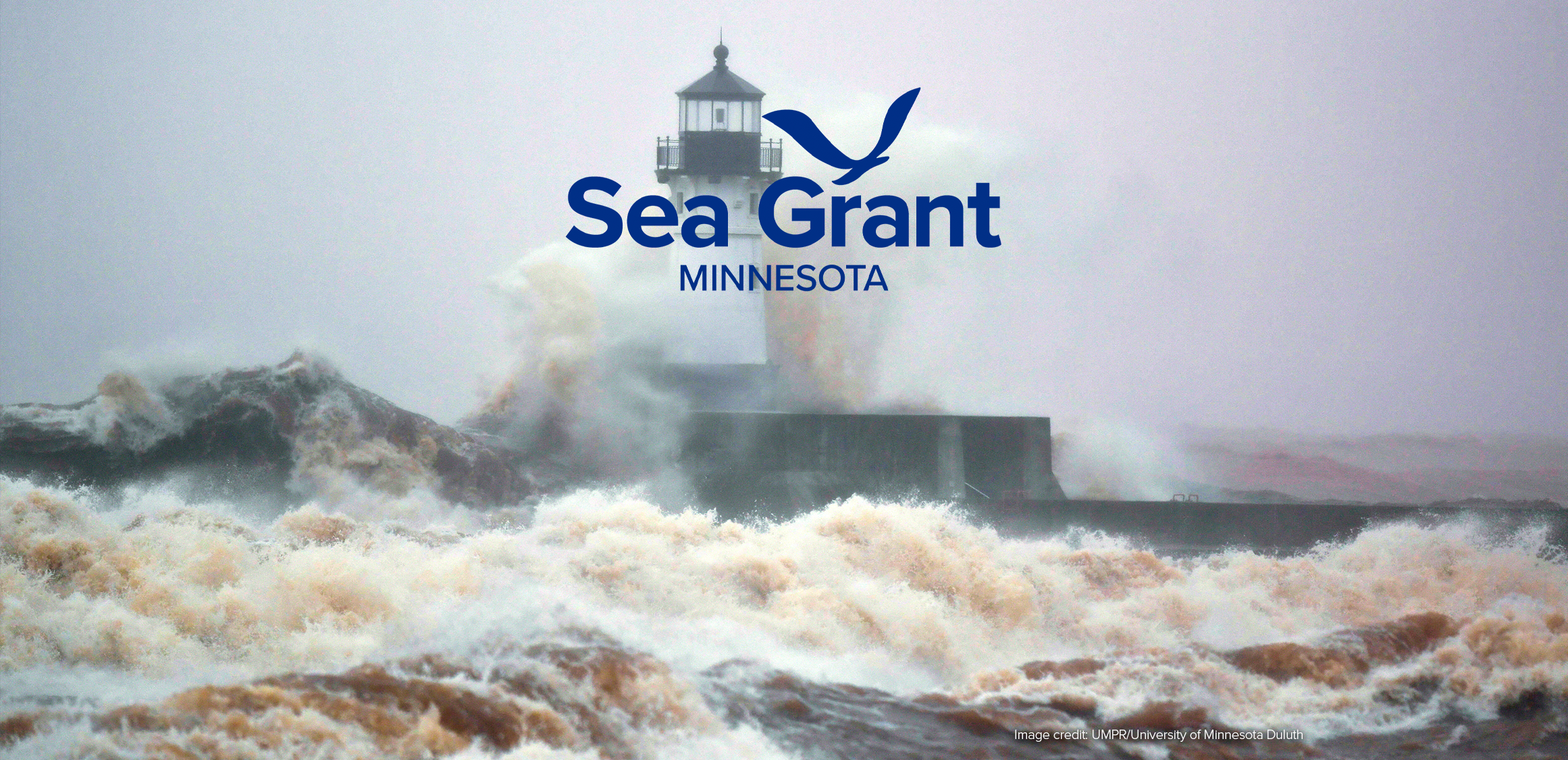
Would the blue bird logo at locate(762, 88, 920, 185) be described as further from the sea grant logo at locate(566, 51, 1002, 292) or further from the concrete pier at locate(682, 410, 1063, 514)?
the concrete pier at locate(682, 410, 1063, 514)

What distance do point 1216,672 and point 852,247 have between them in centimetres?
1496

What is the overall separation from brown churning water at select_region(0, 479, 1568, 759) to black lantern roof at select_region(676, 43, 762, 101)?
9.98 meters

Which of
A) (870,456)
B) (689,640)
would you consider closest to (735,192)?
(870,456)

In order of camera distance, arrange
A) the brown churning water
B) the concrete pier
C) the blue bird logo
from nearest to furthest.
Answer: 1. the brown churning water
2. the concrete pier
3. the blue bird logo

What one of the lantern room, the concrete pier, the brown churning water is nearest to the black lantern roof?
the lantern room

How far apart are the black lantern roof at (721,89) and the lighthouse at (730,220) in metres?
0.01

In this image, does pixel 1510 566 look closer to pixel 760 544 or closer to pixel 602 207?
pixel 760 544

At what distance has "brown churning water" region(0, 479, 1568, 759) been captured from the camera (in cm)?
604

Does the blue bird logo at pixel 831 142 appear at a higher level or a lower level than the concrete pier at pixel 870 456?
higher

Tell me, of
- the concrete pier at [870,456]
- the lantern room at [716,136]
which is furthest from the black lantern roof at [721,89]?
the concrete pier at [870,456]

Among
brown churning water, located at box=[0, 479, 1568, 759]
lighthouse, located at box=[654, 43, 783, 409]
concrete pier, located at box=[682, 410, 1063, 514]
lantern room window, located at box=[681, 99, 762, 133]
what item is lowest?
brown churning water, located at box=[0, 479, 1568, 759]

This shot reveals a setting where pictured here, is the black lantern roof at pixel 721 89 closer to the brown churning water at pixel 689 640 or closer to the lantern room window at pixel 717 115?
the lantern room window at pixel 717 115

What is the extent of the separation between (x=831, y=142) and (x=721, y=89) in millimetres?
3217

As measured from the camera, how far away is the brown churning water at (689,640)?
6.04 meters
